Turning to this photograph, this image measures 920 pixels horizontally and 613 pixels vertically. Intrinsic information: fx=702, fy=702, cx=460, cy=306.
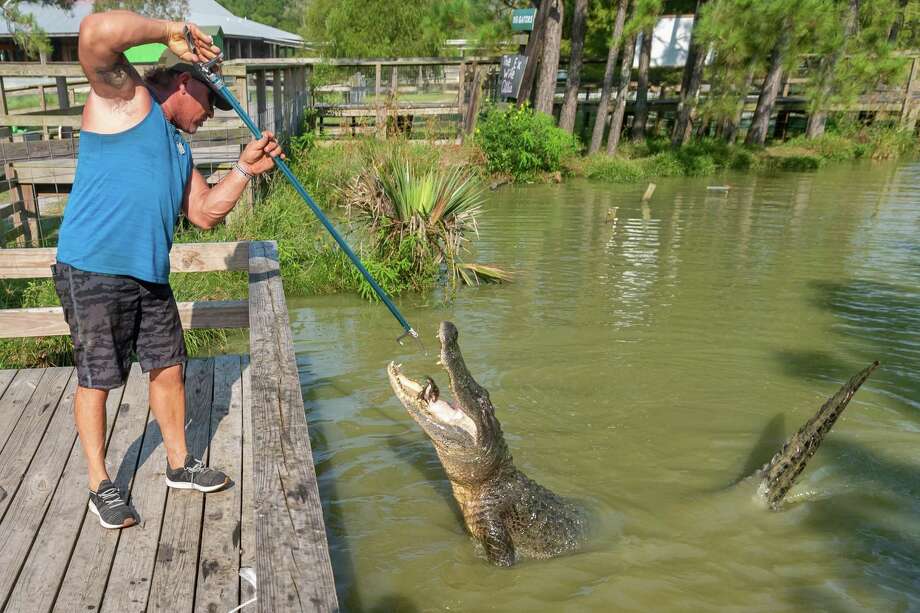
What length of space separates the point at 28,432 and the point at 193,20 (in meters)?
33.9

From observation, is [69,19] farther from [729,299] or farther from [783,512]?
[783,512]

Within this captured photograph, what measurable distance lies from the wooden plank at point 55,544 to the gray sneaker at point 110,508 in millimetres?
63

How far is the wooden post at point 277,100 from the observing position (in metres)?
11.2

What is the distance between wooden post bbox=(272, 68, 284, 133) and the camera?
11203 millimetres

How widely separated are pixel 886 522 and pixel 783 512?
0.62 m

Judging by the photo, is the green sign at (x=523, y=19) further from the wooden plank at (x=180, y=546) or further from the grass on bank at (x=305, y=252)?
the wooden plank at (x=180, y=546)

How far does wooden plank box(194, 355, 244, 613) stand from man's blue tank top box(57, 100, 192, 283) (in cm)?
102

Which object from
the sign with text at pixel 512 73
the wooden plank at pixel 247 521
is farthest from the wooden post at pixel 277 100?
the wooden plank at pixel 247 521

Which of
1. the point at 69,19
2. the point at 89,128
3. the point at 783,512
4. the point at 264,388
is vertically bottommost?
the point at 783,512

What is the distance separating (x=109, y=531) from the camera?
9.45 ft

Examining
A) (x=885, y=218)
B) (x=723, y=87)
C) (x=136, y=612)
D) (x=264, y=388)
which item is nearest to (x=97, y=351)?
(x=264, y=388)

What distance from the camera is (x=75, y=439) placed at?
3.62 m

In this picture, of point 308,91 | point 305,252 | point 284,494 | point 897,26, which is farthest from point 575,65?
point 284,494

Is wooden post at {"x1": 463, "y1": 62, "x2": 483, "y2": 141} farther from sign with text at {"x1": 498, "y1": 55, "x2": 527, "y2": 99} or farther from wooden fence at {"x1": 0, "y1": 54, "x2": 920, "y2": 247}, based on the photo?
sign with text at {"x1": 498, "y1": 55, "x2": 527, "y2": 99}
